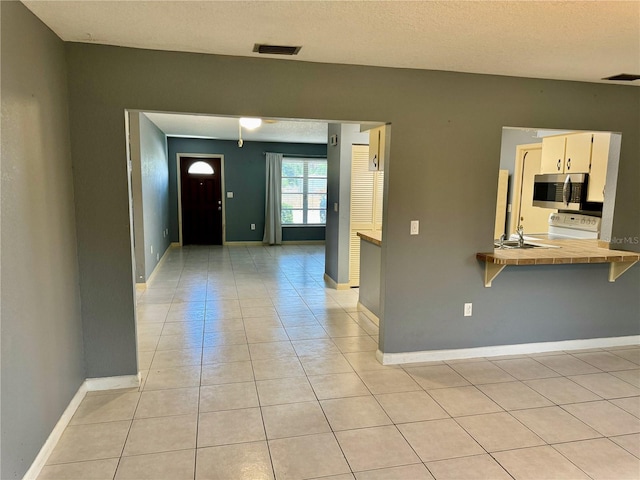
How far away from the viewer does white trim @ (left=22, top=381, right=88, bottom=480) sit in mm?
1918

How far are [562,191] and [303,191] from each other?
237 inches

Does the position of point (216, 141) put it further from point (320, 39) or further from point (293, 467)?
point (293, 467)

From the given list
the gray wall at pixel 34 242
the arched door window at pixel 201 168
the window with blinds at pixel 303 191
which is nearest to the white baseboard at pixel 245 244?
the window with blinds at pixel 303 191

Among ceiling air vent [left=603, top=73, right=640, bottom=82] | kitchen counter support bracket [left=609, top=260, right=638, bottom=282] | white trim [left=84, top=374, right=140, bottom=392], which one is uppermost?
ceiling air vent [left=603, top=73, right=640, bottom=82]

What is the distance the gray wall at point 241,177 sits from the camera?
8.78 metres

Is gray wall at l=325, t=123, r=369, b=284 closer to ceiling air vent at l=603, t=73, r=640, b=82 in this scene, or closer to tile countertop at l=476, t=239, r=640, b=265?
tile countertop at l=476, t=239, r=640, b=265

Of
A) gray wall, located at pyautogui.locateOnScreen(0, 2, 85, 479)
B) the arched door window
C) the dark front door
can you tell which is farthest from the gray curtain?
gray wall, located at pyautogui.locateOnScreen(0, 2, 85, 479)

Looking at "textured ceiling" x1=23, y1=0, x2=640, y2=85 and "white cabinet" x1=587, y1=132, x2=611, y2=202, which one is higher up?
"textured ceiling" x1=23, y1=0, x2=640, y2=85

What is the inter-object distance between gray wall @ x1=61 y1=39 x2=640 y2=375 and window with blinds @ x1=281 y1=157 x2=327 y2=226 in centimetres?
641

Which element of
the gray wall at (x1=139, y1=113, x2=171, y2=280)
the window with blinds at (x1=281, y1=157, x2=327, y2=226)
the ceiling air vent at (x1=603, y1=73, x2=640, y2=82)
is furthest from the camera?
the window with blinds at (x1=281, y1=157, x2=327, y2=226)

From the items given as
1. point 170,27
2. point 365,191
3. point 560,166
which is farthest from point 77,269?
point 560,166

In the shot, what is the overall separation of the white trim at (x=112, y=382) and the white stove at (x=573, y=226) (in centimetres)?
441

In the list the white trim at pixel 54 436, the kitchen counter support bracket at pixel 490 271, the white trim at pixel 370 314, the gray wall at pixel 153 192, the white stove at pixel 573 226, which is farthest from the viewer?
the gray wall at pixel 153 192

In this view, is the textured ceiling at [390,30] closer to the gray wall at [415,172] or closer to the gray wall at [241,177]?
the gray wall at [415,172]
